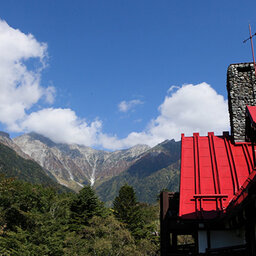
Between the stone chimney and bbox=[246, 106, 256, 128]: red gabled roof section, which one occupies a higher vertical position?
the stone chimney

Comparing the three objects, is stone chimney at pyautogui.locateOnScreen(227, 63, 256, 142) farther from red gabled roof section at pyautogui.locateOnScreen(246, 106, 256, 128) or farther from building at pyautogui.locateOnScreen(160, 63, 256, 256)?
red gabled roof section at pyautogui.locateOnScreen(246, 106, 256, 128)

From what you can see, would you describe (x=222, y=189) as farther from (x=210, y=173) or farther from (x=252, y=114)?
(x=252, y=114)

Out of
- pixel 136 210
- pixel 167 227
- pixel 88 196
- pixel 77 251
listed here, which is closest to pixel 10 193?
pixel 88 196

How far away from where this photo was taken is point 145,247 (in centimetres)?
3011

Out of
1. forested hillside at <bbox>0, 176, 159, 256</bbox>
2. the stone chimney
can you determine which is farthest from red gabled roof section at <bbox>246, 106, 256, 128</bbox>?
forested hillside at <bbox>0, 176, 159, 256</bbox>

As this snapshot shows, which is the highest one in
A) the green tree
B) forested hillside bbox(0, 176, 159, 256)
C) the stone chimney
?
the stone chimney

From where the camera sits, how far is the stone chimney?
1449 centimetres

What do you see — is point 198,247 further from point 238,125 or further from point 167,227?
point 238,125

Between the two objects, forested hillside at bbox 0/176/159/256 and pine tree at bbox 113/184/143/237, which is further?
pine tree at bbox 113/184/143/237

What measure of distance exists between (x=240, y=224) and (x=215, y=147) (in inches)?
231

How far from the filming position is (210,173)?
12188 mm

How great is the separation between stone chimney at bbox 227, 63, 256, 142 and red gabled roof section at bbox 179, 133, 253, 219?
837 millimetres

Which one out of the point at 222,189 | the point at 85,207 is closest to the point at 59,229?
the point at 85,207

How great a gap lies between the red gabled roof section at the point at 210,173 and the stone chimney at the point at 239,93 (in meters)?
0.84
